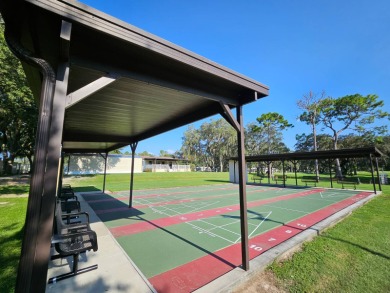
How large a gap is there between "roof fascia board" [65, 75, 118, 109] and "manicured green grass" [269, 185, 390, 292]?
4183mm

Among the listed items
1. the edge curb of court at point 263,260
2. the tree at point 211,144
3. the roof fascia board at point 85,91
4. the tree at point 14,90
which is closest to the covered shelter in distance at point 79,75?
the roof fascia board at point 85,91

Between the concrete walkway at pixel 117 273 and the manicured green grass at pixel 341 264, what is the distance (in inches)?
11.7

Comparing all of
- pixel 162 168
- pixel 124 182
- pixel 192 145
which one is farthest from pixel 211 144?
pixel 124 182

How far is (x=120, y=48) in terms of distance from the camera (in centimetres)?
242

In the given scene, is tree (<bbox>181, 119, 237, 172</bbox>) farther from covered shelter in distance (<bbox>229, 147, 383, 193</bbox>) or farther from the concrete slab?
the concrete slab

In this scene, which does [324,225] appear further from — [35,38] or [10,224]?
[10,224]

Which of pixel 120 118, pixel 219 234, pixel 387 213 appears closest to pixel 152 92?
pixel 120 118

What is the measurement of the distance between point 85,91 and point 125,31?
866 mm

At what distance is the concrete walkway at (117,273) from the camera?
115 inches

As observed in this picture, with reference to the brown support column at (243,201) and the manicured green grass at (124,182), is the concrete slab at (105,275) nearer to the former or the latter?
the brown support column at (243,201)

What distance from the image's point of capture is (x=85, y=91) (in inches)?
89.7

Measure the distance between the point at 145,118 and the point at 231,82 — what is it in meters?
3.02

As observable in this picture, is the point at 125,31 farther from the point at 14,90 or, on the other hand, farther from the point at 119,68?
the point at 14,90

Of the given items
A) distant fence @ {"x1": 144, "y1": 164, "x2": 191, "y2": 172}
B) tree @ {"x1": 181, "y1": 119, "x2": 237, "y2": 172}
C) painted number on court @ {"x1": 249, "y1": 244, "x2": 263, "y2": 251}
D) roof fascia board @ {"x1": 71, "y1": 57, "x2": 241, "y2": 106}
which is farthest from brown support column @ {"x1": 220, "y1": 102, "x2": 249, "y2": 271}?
tree @ {"x1": 181, "y1": 119, "x2": 237, "y2": 172}
